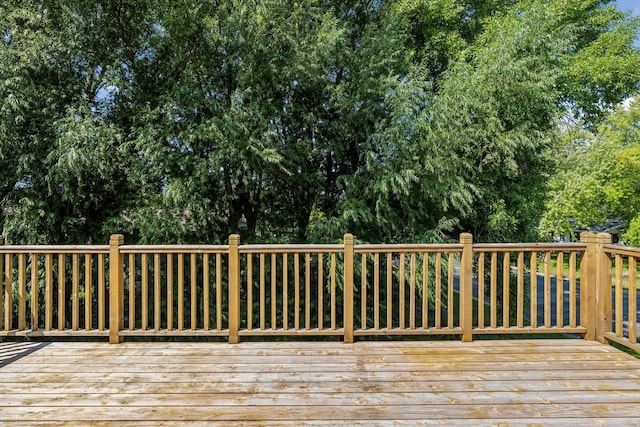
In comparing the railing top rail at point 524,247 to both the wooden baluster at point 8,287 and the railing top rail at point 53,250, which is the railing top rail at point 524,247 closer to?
the railing top rail at point 53,250

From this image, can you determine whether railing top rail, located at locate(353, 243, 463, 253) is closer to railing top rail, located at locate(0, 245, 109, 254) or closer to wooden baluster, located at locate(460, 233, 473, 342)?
wooden baluster, located at locate(460, 233, 473, 342)

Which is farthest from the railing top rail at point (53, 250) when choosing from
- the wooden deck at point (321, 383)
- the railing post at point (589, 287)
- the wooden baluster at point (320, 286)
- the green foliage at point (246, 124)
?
the railing post at point (589, 287)

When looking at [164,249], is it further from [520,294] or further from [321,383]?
[520,294]

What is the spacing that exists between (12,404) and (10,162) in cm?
355

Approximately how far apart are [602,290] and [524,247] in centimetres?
74

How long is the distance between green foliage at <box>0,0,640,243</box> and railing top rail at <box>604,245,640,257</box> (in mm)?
1673

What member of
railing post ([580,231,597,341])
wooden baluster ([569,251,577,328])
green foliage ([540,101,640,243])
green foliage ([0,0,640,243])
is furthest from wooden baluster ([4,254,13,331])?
green foliage ([540,101,640,243])

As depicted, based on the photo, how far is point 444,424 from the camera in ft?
7.07

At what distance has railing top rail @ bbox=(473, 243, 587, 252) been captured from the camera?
11.4 feet

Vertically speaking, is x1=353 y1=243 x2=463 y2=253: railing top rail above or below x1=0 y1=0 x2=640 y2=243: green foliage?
below

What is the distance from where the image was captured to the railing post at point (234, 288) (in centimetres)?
345

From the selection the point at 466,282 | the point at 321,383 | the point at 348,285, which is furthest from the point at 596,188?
the point at 321,383

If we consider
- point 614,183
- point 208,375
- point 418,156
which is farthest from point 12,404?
point 614,183

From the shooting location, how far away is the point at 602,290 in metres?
3.43
